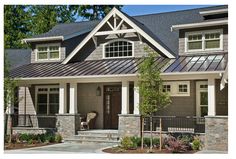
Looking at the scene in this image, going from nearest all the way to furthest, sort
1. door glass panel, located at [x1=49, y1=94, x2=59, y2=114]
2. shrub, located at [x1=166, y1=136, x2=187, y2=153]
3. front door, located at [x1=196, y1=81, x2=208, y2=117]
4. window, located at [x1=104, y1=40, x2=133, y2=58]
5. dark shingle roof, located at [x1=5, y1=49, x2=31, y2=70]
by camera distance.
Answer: shrub, located at [x1=166, y1=136, x2=187, y2=153] < front door, located at [x1=196, y1=81, x2=208, y2=117] < window, located at [x1=104, y1=40, x2=133, y2=58] < door glass panel, located at [x1=49, y1=94, x2=59, y2=114] < dark shingle roof, located at [x1=5, y1=49, x2=31, y2=70]

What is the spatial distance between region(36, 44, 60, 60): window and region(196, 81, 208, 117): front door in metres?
8.75

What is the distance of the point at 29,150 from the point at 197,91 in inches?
338

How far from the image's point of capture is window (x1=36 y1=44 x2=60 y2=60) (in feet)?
74.7

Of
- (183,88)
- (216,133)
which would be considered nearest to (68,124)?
(183,88)

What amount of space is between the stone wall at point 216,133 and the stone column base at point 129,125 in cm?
316

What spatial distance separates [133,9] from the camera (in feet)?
93.3

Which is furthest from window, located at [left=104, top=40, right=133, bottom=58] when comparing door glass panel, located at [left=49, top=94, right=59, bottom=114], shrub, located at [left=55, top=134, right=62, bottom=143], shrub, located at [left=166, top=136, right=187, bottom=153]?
shrub, located at [left=166, top=136, right=187, bottom=153]

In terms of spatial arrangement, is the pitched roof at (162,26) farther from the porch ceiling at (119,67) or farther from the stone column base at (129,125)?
the stone column base at (129,125)

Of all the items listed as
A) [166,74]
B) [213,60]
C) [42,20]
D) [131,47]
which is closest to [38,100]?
[131,47]

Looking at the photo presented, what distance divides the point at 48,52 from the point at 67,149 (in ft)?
29.0

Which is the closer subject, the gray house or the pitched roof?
the gray house

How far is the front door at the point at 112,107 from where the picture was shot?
68.1 ft

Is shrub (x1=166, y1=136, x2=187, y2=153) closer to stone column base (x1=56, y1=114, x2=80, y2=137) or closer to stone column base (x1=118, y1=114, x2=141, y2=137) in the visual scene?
stone column base (x1=118, y1=114, x2=141, y2=137)

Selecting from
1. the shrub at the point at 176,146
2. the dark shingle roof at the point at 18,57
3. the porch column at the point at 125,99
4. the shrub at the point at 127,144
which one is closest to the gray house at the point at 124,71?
the porch column at the point at 125,99
